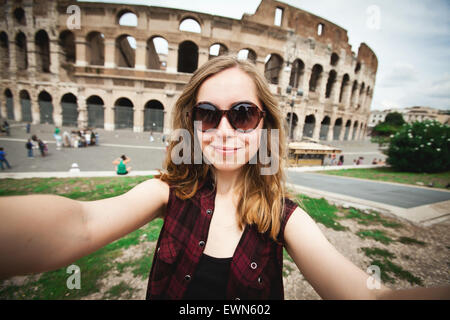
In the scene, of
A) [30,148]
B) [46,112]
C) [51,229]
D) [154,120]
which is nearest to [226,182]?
[51,229]

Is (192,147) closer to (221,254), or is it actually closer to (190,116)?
(190,116)

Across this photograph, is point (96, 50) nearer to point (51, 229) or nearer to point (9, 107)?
point (9, 107)

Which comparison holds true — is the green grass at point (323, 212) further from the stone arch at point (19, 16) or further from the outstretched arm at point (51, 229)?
the stone arch at point (19, 16)

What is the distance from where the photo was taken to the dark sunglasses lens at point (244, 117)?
119 centimetres

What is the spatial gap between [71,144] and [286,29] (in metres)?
22.5

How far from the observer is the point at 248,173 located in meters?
1.36

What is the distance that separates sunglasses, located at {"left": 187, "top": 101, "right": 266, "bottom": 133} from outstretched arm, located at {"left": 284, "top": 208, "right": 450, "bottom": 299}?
653mm

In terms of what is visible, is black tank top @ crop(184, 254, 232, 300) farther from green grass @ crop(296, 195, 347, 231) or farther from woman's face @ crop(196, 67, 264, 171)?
green grass @ crop(296, 195, 347, 231)

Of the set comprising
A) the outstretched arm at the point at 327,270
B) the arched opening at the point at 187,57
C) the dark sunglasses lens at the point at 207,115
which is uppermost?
the arched opening at the point at 187,57

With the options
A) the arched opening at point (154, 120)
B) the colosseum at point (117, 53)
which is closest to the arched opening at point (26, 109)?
the colosseum at point (117, 53)

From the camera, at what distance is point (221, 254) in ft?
3.71

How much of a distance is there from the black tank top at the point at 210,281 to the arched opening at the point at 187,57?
25084 millimetres
